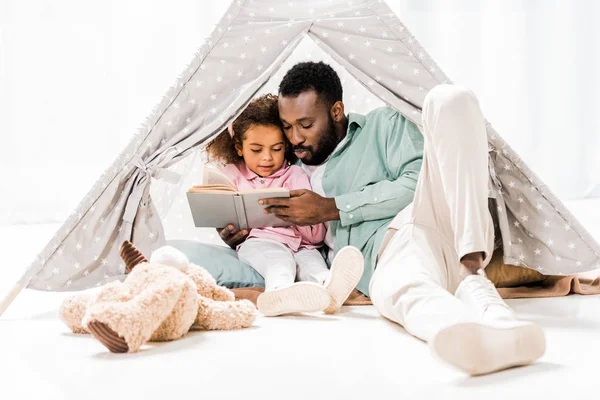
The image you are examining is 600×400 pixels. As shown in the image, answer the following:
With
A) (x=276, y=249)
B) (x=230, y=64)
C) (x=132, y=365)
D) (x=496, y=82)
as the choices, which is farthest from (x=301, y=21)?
(x=496, y=82)

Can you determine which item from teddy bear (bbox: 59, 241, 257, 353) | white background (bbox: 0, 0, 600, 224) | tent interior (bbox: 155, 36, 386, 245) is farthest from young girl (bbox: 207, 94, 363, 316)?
white background (bbox: 0, 0, 600, 224)

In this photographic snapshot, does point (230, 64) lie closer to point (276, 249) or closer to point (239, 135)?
point (239, 135)

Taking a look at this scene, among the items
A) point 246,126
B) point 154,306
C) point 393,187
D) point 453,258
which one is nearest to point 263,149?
point 246,126

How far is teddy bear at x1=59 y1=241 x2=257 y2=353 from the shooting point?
4.72ft

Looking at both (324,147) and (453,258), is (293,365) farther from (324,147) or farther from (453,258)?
(324,147)

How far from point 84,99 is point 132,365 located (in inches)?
118

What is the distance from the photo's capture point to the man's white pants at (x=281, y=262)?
6.61 feet

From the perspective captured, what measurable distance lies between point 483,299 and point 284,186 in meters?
1.01

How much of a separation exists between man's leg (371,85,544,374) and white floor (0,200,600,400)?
51 mm

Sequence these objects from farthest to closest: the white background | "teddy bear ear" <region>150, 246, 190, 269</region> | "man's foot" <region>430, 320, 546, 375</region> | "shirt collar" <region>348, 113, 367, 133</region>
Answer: the white background < "shirt collar" <region>348, 113, 367, 133</region> < "teddy bear ear" <region>150, 246, 190, 269</region> < "man's foot" <region>430, 320, 546, 375</region>

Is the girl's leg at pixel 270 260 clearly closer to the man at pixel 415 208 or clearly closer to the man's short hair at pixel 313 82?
the man at pixel 415 208

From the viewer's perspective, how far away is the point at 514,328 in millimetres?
1249

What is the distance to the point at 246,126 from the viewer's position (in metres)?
2.31

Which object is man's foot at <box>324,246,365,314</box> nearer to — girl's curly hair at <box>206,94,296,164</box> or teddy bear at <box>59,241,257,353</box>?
teddy bear at <box>59,241,257,353</box>
